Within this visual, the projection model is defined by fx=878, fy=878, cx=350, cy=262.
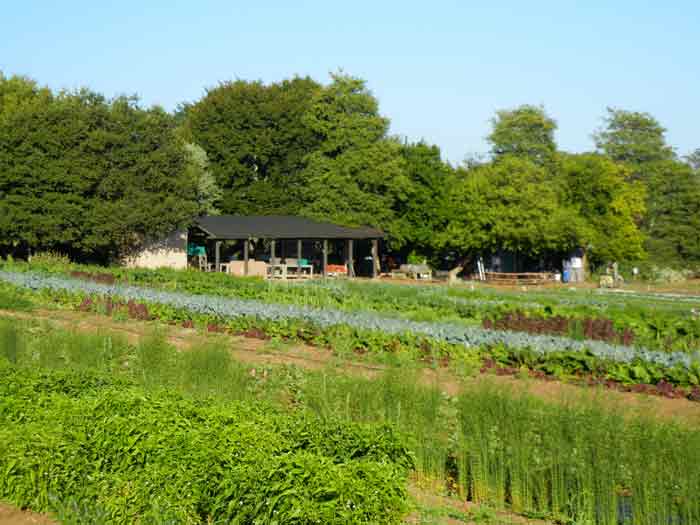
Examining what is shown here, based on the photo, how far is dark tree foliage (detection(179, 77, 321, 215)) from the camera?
56812 millimetres

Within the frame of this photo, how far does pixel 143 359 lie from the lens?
1201 cm

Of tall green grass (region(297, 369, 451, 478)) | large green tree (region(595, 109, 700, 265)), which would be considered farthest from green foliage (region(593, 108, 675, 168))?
tall green grass (region(297, 369, 451, 478))

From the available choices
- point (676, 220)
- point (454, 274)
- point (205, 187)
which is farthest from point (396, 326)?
point (676, 220)

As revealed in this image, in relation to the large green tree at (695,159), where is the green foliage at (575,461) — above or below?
below

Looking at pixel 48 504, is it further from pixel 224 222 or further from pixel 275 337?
pixel 224 222

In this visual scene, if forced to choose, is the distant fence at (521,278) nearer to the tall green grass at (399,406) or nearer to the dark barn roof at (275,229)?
the dark barn roof at (275,229)

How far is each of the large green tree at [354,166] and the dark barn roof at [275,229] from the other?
6.47 ft

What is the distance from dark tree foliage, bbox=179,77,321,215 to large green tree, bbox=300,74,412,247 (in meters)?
1.71

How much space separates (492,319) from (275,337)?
18.2 ft

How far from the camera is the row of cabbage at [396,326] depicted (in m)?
14.6

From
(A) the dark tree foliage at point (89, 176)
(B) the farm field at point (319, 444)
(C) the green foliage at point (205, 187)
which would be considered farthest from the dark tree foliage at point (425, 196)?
(B) the farm field at point (319, 444)

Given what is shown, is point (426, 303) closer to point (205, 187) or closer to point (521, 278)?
point (521, 278)

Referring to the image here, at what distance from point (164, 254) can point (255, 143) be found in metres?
13.1

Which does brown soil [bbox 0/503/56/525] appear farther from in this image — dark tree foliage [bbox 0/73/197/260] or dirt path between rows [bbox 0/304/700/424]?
dark tree foliage [bbox 0/73/197/260]
